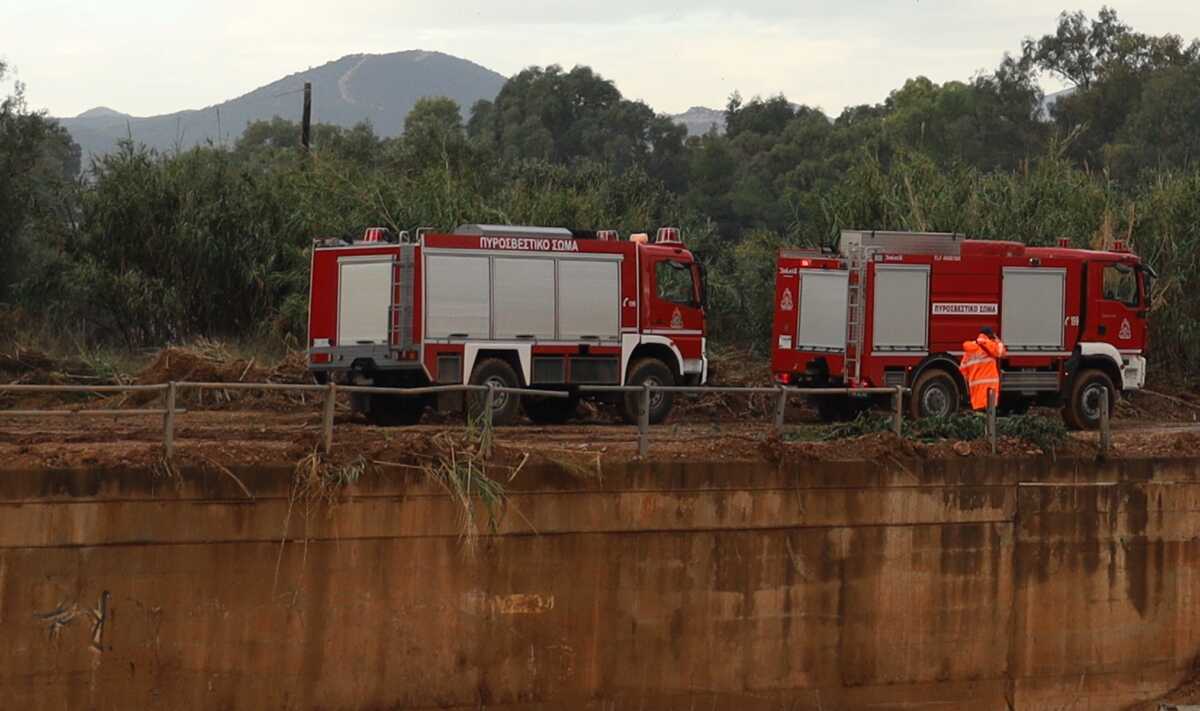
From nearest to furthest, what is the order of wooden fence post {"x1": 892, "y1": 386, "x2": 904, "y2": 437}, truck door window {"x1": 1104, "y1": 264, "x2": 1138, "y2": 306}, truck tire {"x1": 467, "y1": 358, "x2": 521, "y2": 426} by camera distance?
1. wooden fence post {"x1": 892, "y1": 386, "x2": 904, "y2": 437}
2. truck tire {"x1": 467, "y1": 358, "x2": 521, "y2": 426}
3. truck door window {"x1": 1104, "y1": 264, "x2": 1138, "y2": 306}

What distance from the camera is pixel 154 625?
45.3 feet

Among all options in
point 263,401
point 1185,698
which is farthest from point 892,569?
point 263,401

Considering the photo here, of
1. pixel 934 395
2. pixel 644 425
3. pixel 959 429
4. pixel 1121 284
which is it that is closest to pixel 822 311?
pixel 934 395

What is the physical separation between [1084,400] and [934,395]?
8.00ft

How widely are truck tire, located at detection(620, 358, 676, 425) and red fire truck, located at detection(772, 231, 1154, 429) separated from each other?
2.17m

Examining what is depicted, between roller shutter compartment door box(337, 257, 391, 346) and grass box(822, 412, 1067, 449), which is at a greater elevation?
roller shutter compartment door box(337, 257, 391, 346)

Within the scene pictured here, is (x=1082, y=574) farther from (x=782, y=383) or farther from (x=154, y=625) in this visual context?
(x=154, y=625)

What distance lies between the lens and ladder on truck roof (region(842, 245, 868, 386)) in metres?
23.1

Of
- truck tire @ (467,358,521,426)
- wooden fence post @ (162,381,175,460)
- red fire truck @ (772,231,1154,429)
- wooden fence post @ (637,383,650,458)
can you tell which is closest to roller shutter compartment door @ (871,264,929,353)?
red fire truck @ (772,231,1154,429)

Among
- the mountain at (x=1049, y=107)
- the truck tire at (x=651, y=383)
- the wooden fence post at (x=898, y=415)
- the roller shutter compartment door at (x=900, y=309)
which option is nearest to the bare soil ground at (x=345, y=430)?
the wooden fence post at (x=898, y=415)

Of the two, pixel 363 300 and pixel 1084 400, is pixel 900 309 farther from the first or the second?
A: pixel 363 300

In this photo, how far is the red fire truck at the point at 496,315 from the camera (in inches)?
838

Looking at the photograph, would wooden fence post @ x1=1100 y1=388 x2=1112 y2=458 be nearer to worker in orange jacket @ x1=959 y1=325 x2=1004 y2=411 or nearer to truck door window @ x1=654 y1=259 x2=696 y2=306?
worker in orange jacket @ x1=959 y1=325 x2=1004 y2=411

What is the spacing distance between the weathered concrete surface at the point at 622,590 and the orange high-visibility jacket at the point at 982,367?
2.67 m
